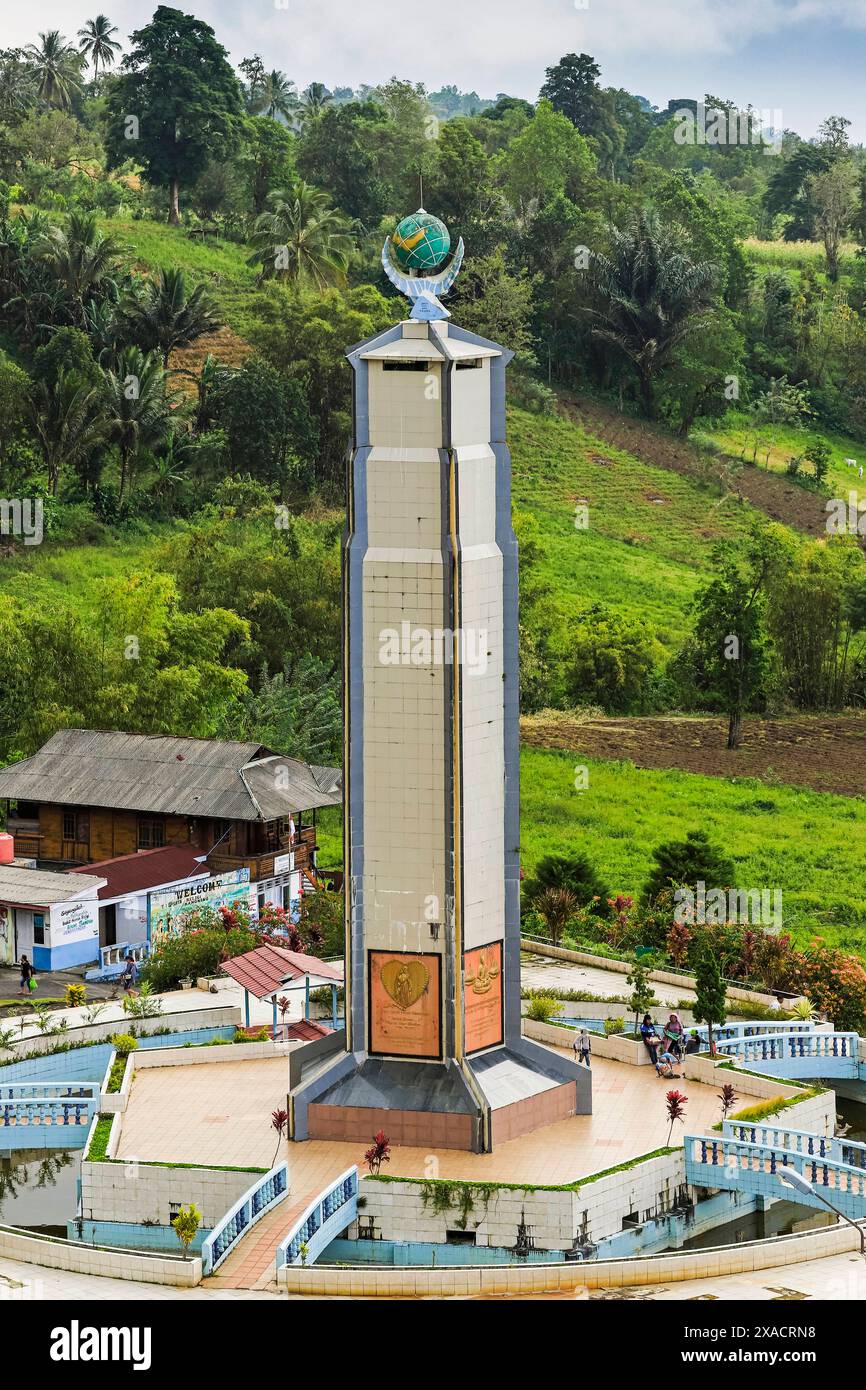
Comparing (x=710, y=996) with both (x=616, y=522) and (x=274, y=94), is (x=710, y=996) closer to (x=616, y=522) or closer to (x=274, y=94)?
(x=616, y=522)

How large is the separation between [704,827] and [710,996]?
73.7 feet

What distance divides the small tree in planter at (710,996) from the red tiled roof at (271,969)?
21.3ft

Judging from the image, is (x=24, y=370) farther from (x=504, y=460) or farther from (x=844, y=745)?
(x=504, y=460)

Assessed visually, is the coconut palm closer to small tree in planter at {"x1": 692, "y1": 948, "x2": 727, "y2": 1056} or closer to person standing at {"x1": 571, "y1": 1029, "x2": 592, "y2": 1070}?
person standing at {"x1": 571, "y1": 1029, "x2": 592, "y2": 1070}

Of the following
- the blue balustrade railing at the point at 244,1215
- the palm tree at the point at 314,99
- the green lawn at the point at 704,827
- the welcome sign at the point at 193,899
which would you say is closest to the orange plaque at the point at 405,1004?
the blue balustrade railing at the point at 244,1215

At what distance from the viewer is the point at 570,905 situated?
49.7 meters

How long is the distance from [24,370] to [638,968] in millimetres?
45153

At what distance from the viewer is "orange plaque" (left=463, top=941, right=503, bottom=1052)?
36344 millimetres

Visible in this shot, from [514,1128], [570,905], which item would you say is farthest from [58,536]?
[514,1128]

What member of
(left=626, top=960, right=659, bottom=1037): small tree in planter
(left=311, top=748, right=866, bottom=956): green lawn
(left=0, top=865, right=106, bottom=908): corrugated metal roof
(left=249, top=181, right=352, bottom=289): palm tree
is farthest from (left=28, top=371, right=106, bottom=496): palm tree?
(left=626, top=960, right=659, bottom=1037): small tree in planter

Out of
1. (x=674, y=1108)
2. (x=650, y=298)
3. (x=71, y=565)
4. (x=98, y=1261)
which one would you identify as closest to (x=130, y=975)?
(x=674, y=1108)

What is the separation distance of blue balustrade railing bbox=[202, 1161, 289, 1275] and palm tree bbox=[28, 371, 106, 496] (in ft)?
159

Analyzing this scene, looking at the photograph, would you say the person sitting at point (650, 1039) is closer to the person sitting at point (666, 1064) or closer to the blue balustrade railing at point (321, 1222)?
the person sitting at point (666, 1064)

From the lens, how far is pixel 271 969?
41656 millimetres
